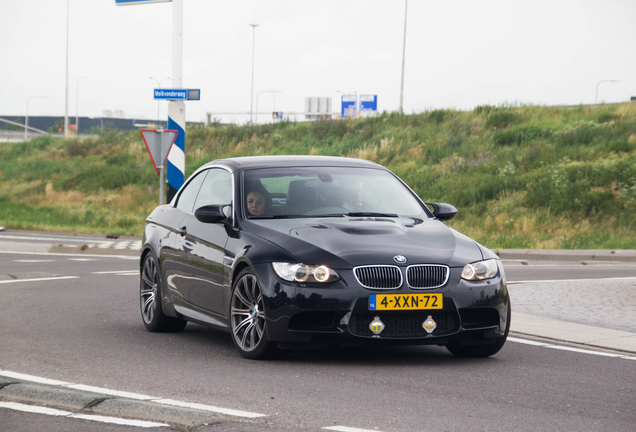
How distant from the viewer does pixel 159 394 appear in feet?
19.8

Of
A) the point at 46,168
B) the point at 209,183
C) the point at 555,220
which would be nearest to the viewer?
the point at 209,183

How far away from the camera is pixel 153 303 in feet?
30.6

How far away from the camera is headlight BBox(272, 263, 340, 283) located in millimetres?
6828

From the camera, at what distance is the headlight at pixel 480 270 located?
7.07 metres

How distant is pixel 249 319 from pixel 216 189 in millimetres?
1748

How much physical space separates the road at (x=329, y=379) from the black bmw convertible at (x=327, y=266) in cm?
28

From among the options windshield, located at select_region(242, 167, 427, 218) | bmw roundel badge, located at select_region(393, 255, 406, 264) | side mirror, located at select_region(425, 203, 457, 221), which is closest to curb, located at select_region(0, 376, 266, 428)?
bmw roundel badge, located at select_region(393, 255, 406, 264)

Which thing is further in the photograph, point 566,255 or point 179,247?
point 566,255

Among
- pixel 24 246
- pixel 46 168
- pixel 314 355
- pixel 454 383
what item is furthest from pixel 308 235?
pixel 46 168

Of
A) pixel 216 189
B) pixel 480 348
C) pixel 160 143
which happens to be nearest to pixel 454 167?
pixel 160 143

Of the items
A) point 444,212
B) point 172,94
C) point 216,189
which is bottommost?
point 444,212

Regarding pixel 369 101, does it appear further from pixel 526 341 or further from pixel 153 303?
pixel 526 341

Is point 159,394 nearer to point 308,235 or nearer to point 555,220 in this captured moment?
point 308,235

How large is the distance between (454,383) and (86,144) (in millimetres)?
47294
